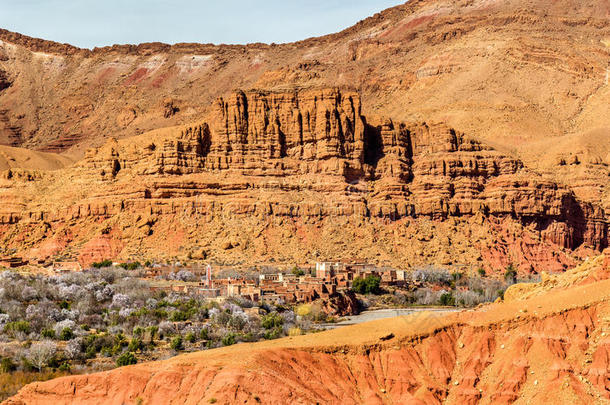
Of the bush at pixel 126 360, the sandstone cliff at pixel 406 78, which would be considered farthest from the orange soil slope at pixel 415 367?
the sandstone cliff at pixel 406 78

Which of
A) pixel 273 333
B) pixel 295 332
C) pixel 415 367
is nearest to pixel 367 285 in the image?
pixel 273 333

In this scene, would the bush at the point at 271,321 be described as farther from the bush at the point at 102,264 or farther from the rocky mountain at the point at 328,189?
the bush at the point at 102,264

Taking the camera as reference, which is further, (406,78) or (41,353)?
(406,78)

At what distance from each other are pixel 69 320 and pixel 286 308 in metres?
12.7

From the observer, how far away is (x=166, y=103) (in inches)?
5576

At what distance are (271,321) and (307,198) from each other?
2690cm

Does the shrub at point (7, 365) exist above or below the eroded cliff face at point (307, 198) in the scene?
below

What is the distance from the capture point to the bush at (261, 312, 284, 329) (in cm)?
4412

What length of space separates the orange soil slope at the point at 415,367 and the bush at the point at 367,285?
34.0 m

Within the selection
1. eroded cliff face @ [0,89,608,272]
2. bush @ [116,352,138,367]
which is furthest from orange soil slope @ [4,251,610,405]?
eroded cliff face @ [0,89,608,272]

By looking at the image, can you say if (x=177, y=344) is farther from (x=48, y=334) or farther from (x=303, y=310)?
(x=303, y=310)

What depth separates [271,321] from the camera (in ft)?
146

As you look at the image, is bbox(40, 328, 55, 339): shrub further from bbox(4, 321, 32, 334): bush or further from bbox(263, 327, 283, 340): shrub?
bbox(263, 327, 283, 340): shrub

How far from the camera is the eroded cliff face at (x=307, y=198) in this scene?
67.6 metres
